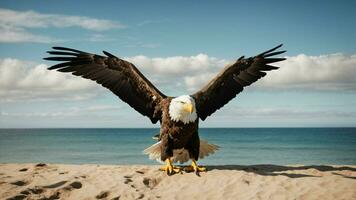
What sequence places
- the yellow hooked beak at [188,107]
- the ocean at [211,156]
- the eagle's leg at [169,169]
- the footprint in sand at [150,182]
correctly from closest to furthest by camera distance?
the footprint in sand at [150,182]
the yellow hooked beak at [188,107]
the eagle's leg at [169,169]
the ocean at [211,156]

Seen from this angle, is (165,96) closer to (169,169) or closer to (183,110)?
(183,110)

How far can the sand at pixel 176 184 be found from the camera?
5621 millimetres

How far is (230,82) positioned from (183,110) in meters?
1.77

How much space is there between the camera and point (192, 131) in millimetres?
6617

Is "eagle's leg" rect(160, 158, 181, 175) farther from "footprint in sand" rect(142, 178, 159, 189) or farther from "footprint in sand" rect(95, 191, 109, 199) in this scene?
"footprint in sand" rect(95, 191, 109, 199)

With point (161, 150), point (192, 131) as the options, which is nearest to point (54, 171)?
point (161, 150)

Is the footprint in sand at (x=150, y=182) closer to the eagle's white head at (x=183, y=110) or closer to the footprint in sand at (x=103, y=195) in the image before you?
the footprint in sand at (x=103, y=195)

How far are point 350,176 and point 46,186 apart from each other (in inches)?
206

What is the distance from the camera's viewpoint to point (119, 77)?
729 centimetres

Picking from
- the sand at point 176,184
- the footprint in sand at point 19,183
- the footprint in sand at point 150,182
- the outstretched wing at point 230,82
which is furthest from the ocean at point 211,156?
the footprint in sand at point 19,183

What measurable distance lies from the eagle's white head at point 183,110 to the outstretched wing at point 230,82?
622 millimetres

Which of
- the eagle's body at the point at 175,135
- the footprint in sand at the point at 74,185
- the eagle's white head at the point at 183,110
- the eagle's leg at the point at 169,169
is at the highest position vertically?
the eagle's white head at the point at 183,110

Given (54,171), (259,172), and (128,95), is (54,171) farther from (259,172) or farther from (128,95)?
(259,172)

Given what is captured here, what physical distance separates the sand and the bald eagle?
0.55 m
